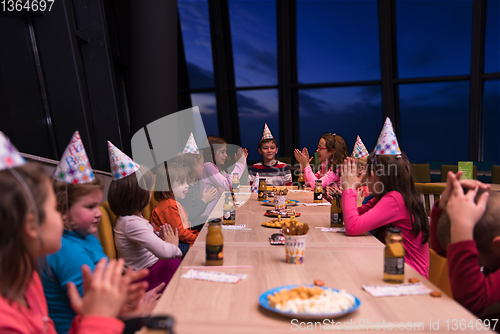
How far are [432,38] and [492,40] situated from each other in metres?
0.82

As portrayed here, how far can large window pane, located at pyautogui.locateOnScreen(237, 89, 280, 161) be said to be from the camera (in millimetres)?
6609

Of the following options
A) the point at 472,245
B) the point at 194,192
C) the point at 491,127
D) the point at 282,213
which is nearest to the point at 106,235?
the point at 282,213

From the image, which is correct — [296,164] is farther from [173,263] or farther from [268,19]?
[173,263]

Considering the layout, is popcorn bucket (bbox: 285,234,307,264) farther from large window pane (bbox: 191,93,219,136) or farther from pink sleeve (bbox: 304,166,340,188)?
large window pane (bbox: 191,93,219,136)

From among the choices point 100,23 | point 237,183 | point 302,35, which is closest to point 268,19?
point 302,35

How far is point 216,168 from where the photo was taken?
3.95m

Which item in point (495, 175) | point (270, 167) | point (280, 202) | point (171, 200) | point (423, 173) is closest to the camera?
point (171, 200)

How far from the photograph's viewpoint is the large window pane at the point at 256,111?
6609 millimetres

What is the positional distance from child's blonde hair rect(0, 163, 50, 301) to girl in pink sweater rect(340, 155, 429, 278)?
1420 mm

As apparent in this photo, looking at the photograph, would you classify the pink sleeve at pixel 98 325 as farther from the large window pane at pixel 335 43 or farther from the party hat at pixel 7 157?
the large window pane at pixel 335 43

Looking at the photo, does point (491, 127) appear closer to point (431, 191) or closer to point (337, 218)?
point (431, 191)

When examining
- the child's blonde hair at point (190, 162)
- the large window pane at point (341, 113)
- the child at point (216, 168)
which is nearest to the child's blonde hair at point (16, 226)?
the child at point (216, 168)

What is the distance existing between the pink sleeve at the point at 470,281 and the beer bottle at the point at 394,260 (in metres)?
0.15

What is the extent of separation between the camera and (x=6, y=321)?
0.80 m
